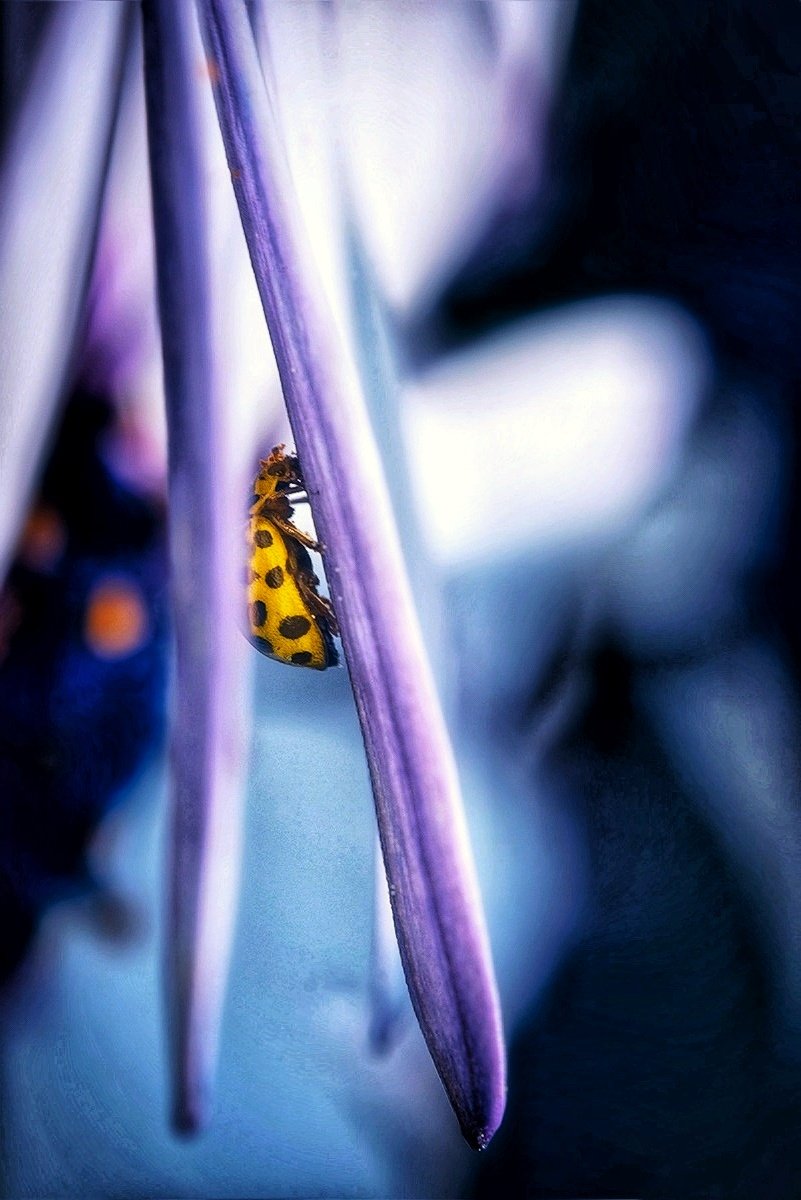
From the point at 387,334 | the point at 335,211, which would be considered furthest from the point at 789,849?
the point at 335,211

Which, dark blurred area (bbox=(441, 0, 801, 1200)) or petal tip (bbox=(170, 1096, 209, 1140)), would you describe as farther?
petal tip (bbox=(170, 1096, 209, 1140))

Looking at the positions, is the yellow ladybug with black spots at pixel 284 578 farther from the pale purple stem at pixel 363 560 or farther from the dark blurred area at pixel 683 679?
the dark blurred area at pixel 683 679

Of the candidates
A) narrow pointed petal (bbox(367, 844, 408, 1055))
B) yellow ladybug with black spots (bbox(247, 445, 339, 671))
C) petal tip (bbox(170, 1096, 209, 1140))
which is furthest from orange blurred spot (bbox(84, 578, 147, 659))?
petal tip (bbox(170, 1096, 209, 1140))

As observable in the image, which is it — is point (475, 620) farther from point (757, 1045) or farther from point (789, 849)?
point (757, 1045)

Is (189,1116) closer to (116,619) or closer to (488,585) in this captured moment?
(116,619)

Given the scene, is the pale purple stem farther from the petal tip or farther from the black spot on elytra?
the petal tip

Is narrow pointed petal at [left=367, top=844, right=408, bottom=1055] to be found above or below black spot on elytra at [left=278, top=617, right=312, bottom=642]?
below

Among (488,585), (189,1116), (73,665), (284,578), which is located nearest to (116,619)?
(73,665)
